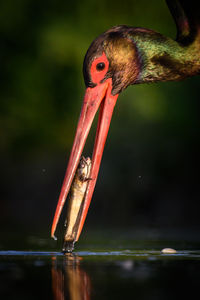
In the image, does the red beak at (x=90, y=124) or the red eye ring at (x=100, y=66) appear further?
the red eye ring at (x=100, y=66)

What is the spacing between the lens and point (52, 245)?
6754mm

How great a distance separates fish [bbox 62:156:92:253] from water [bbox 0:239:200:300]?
0.14 m

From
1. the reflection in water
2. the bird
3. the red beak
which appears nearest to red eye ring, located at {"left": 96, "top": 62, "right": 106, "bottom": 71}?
the bird

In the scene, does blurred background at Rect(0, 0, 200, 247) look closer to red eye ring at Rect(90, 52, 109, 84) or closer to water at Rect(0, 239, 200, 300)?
red eye ring at Rect(90, 52, 109, 84)

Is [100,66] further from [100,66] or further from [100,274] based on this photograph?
[100,274]

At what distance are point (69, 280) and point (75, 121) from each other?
33.1 ft

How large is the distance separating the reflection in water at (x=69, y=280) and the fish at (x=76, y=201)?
17.8 inches

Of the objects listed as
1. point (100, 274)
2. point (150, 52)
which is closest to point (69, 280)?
point (100, 274)

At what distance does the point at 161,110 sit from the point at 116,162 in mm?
1208

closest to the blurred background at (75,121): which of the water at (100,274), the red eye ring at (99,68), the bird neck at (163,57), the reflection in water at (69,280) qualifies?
Answer: the bird neck at (163,57)

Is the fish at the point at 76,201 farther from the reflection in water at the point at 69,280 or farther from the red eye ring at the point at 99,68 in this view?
the red eye ring at the point at 99,68

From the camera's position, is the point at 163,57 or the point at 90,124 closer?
the point at 90,124

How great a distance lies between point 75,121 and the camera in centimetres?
1463

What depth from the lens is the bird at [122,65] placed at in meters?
6.30
